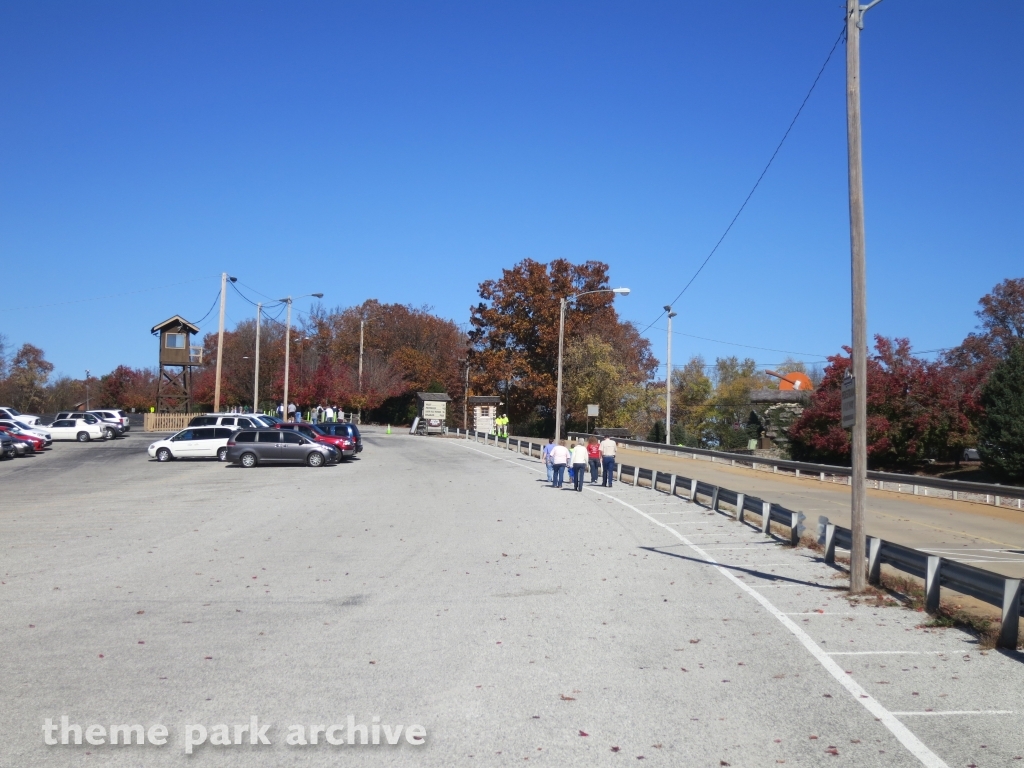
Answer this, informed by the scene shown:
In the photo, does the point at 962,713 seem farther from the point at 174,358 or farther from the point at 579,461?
the point at 174,358

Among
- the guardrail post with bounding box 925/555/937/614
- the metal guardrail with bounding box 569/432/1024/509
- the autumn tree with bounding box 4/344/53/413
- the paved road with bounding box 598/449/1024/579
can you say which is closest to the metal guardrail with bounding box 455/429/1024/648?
the guardrail post with bounding box 925/555/937/614

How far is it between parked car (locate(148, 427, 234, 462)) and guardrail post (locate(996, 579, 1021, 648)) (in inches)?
1396

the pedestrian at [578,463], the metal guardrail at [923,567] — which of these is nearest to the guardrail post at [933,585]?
the metal guardrail at [923,567]

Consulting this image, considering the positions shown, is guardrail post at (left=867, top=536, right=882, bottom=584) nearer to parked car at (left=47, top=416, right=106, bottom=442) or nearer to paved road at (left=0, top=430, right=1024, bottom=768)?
paved road at (left=0, top=430, right=1024, bottom=768)

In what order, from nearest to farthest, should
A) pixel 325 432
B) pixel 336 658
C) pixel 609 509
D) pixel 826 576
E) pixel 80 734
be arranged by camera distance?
1. pixel 80 734
2. pixel 336 658
3. pixel 826 576
4. pixel 609 509
5. pixel 325 432

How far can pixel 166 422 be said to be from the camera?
6612cm

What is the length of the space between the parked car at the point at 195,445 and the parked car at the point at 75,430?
15.9 m

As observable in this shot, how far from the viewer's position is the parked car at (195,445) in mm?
40469

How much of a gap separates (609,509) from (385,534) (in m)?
7.52

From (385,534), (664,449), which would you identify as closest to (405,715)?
(385,534)

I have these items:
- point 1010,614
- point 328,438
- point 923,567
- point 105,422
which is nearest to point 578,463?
point 328,438

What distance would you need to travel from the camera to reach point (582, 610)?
10.8m

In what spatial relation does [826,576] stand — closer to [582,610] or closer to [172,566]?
[582,610]

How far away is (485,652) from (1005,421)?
43.0m
